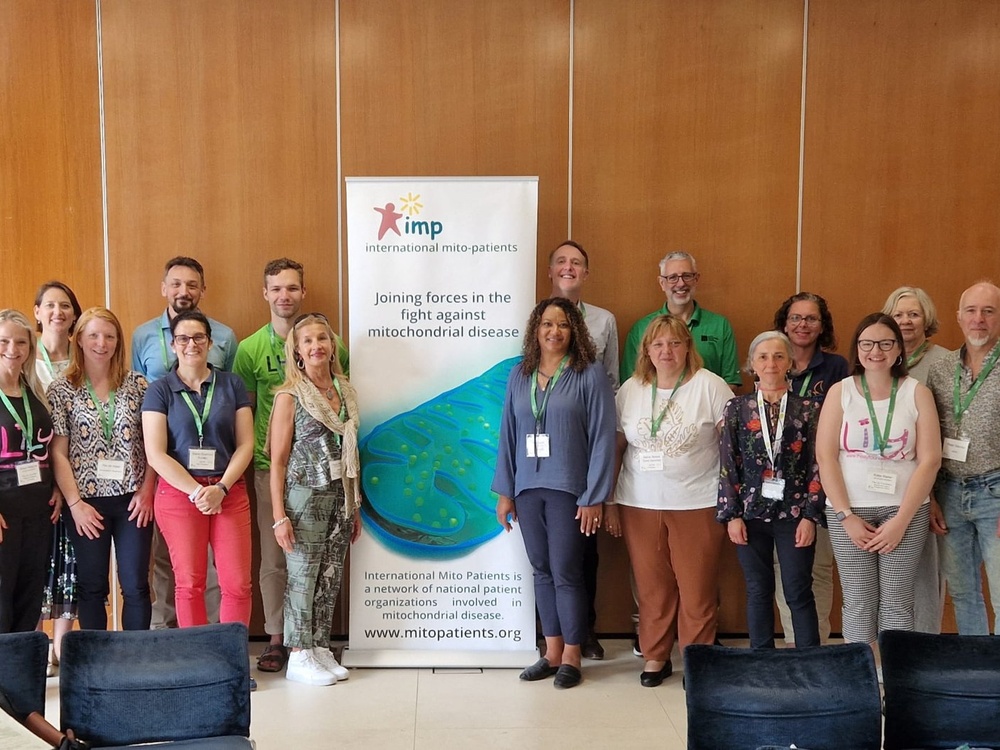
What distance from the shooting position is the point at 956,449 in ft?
10.7

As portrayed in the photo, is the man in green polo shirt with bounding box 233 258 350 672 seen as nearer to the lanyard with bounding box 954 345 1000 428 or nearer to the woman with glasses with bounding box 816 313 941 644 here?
the woman with glasses with bounding box 816 313 941 644

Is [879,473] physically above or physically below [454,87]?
below

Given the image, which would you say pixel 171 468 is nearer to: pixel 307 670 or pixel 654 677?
pixel 307 670

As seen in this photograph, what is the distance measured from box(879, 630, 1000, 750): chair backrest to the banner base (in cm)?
206

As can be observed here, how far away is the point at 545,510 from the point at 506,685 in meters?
0.80

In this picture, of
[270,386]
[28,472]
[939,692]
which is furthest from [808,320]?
[28,472]

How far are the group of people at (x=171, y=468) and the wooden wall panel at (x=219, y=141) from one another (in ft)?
1.64

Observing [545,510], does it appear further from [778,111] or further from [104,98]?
[104,98]

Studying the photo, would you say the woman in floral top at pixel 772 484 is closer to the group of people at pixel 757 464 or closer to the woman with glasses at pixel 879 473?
the group of people at pixel 757 464

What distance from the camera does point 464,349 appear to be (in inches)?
157

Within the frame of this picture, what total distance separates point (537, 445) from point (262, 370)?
4.61 feet

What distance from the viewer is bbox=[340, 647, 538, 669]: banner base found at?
3.95 metres

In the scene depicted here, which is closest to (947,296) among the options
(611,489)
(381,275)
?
(611,489)

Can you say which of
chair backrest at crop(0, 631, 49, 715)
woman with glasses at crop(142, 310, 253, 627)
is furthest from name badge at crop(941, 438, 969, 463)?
chair backrest at crop(0, 631, 49, 715)
